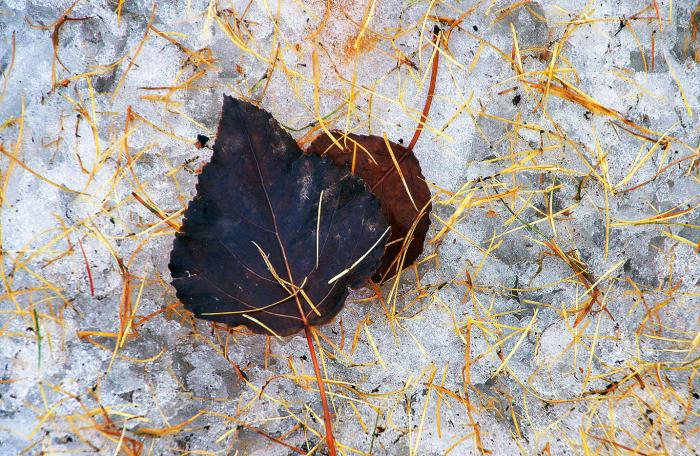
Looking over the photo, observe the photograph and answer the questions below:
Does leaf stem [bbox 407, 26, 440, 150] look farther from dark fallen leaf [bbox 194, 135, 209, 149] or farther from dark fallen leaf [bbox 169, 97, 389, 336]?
dark fallen leaf [bbox 194, 135, 209, 149]

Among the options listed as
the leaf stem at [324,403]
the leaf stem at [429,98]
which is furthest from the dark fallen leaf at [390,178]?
the leaf stem at [324,403]

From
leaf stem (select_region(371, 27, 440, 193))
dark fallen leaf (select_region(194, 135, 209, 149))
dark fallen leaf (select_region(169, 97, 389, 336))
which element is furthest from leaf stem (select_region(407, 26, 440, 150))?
dark fallen leaf (select_region(194, 135, 209, 149))

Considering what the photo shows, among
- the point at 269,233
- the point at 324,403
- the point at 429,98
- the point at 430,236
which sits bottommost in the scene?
the point at 324,403

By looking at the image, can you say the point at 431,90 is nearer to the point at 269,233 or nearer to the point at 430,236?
the point at 430,236

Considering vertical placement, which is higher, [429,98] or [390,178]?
[429,98]

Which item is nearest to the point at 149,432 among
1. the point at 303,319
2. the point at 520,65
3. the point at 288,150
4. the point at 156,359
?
the point at 156,359

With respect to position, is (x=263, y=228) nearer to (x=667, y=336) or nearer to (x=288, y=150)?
(x=288, y=150)

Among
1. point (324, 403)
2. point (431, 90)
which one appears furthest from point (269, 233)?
point (431, 90)
